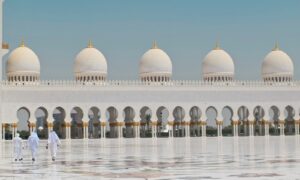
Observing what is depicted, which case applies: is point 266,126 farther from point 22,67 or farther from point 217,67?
point 22,67

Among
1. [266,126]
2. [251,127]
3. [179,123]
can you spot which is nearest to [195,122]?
[179,123]

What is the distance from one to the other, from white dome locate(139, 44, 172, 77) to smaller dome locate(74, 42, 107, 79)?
110 inches

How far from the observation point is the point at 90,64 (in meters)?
41.1

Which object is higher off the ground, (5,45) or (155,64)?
(155,64)

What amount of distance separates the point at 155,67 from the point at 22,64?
9.02 meters

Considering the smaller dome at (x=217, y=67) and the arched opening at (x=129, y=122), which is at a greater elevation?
the smaller dome at (x=217, y=67)

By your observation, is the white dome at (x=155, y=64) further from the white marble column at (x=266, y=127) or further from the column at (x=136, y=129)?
the white marble column at (x=266, y=127)

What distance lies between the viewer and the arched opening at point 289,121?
4366 centimetres

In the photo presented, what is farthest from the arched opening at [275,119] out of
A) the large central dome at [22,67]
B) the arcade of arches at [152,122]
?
the large central dome at [22,67]

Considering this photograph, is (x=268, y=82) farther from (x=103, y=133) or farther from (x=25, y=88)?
(x=25, y=88)

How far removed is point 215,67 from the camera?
44.0 m

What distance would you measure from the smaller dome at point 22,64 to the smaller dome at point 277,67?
54.8 ft

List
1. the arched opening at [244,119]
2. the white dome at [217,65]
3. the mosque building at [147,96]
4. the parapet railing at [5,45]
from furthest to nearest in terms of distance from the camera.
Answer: the white dome at [217,65]
the arched opening at [244,119]
the mosque building at [147,96]
the parapet railing at [5,45]

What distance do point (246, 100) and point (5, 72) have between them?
16502 millimetres
